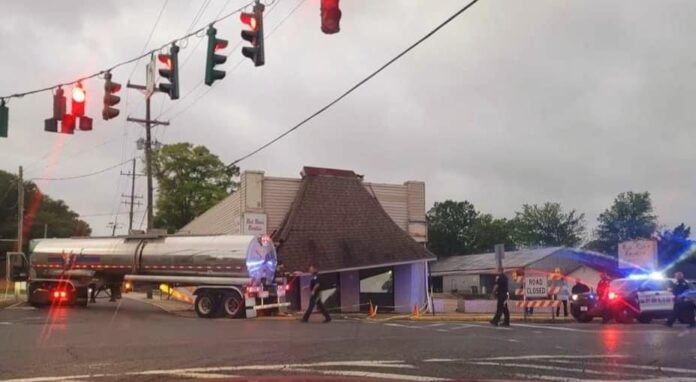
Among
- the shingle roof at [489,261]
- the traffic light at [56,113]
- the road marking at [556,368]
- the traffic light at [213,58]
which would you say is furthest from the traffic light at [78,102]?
the shingle roof at [489,261]

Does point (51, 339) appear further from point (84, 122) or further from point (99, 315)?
point (99, 315)

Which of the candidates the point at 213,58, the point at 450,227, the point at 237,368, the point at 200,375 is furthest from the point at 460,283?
the point at 200,375

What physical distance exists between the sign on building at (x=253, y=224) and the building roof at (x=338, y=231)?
0.71 meters

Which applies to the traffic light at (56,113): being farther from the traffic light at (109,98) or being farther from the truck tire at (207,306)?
the truck tire at (207,306)

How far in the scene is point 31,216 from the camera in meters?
88.6

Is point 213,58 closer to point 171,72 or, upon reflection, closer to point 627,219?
point 171,72

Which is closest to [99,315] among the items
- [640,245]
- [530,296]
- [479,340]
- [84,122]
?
[84,122]

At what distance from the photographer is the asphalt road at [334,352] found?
9773mm

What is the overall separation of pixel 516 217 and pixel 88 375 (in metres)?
98.9

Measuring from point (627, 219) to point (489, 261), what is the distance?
43.1m

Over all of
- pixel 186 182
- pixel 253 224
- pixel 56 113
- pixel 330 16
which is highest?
pixel 186 182

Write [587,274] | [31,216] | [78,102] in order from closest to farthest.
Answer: [78,102], [587,274], [31,216]

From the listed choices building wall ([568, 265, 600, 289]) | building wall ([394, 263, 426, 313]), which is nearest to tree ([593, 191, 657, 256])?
building wall ([568, 265, 600, 289])

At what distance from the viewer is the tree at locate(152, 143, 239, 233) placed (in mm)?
67062
